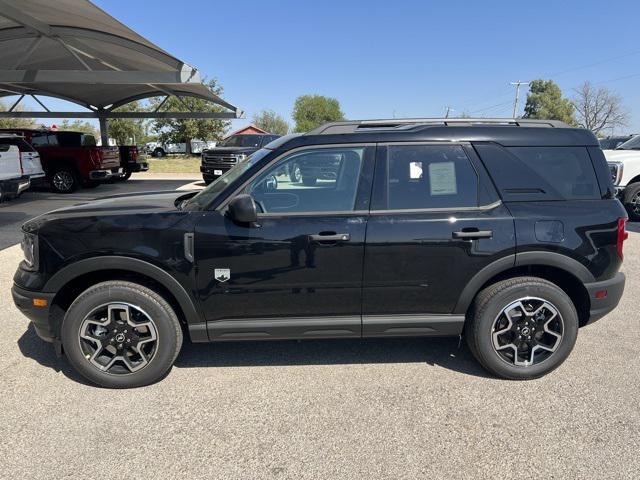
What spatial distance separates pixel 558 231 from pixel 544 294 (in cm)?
47

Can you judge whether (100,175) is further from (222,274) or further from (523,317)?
(523,317)

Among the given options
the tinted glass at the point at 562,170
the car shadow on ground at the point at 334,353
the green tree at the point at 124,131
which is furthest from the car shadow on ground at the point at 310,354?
the green tree at the point at 124,131

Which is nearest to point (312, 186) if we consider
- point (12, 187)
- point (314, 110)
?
point (12, 187)

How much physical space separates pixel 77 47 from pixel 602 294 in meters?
14.3

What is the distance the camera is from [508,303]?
3.19m

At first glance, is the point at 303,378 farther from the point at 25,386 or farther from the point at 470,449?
the point at 25,386

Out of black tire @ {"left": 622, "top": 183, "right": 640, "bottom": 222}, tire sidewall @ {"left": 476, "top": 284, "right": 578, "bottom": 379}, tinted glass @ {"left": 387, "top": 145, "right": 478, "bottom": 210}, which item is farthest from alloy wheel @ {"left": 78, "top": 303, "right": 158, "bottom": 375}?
black tire @ {"left": 622, "top": 183, "right": 640, "bottom": 222}

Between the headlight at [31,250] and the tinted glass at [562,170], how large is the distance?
134 inches

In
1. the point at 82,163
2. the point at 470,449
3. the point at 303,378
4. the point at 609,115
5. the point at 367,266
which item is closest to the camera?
the point at 470,449

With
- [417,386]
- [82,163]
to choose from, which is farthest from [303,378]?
[82,163]

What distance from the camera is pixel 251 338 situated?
316cm

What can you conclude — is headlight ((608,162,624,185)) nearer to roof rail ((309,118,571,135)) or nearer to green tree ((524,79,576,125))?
roof rail ((309,118,571,135))

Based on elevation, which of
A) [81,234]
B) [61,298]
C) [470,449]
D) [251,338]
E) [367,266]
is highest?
[81,234]

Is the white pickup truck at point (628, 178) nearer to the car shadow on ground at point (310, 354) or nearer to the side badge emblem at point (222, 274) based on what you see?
the car shadow on ground at point (310, 354)
